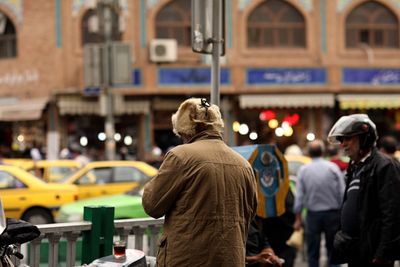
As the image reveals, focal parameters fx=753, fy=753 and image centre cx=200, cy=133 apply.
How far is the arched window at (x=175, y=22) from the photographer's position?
29.0 m

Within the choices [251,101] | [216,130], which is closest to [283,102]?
[251,101]

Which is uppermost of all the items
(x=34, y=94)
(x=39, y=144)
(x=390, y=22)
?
(x=390, y=22)

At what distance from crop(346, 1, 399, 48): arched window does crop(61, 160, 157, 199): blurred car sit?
52.1 feet

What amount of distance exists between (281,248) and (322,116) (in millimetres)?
23675

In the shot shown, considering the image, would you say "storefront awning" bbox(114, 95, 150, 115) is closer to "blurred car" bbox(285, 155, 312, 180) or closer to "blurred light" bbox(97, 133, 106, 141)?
"blurred light" bbox(97, 133, 106, 141)

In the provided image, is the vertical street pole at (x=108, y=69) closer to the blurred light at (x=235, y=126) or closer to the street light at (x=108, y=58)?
the street light at (x=108, y=58)

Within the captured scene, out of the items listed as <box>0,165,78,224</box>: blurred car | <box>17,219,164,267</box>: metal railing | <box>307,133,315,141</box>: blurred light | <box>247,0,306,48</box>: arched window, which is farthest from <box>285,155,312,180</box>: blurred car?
<box>247,0,306,48</box>: arched window

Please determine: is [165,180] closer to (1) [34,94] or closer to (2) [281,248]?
(2) [281,248]

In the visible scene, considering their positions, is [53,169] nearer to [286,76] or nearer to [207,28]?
[207,28]

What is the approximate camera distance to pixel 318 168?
29.3ft

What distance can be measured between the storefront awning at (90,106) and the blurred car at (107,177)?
11.0m

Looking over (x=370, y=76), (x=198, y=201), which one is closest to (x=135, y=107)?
(x=370, y=76)

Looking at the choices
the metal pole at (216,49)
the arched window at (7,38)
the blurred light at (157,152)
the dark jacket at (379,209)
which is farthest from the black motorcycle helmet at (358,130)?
the arched window at (7,38)

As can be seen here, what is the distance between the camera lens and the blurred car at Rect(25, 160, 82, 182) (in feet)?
57.7
